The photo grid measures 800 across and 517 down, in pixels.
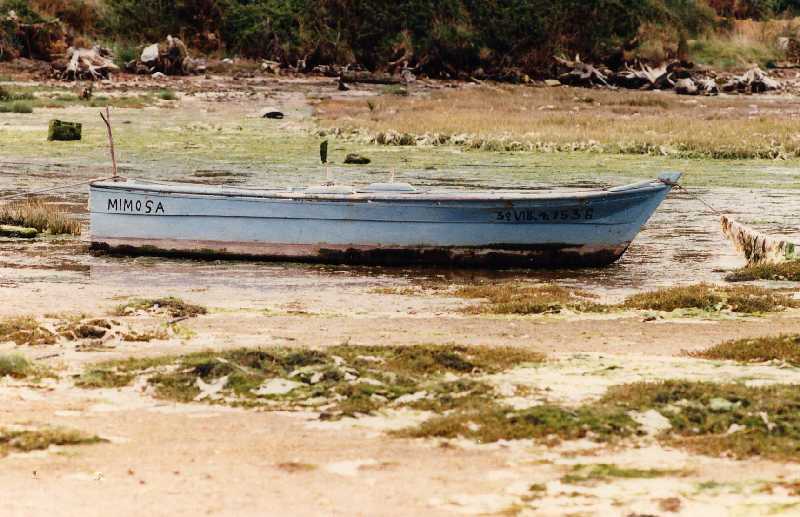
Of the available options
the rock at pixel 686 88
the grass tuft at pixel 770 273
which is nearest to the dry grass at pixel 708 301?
the grass tuft at pixel 770 273

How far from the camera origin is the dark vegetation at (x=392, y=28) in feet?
241

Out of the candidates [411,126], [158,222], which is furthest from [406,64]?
[158,222]

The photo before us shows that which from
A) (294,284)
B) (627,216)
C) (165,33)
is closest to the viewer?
(294,284)

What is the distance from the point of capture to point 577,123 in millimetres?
41906

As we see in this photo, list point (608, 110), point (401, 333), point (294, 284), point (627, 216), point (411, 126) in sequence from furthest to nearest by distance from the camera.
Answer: point (608, 110), point (411, 126), point (627, 216), point (294, 284), point (401, 333)

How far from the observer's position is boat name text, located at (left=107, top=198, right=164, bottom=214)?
20641 mm

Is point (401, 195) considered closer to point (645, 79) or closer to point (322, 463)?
point (322, 463)

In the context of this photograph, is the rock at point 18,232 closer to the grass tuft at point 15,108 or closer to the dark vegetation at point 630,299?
the dark vegetation at point 630,299

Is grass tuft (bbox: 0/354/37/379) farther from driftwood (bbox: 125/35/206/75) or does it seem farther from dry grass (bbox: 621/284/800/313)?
driftwood (bbox: 125/35/206/75)

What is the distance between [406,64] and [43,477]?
6366 cm

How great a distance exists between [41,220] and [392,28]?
54456 mm

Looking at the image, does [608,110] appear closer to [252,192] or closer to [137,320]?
[252,192]

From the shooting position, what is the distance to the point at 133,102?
163 feet

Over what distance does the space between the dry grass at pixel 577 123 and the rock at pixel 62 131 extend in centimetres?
769
